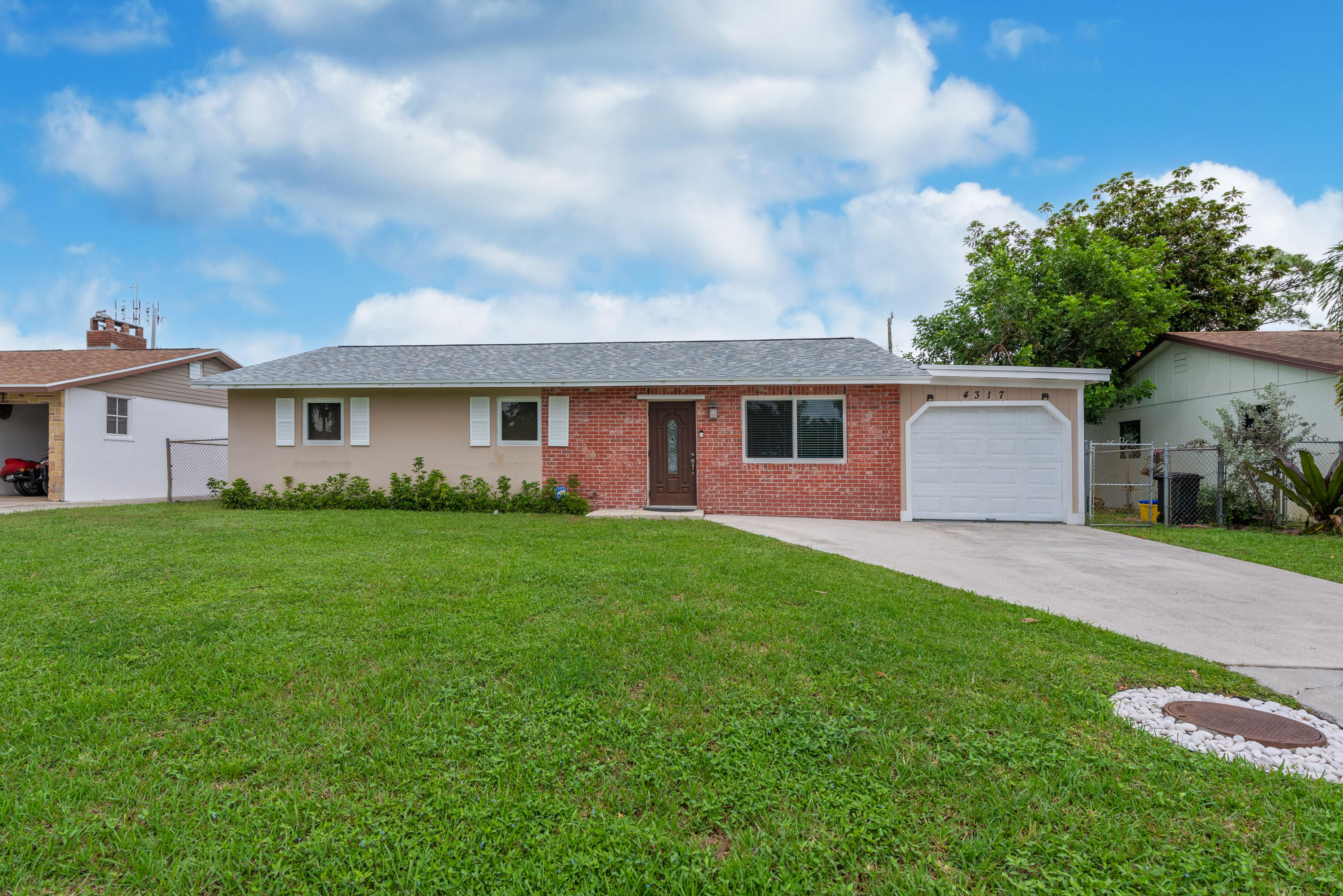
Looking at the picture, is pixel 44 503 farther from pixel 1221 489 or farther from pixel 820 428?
pixel 1221 489

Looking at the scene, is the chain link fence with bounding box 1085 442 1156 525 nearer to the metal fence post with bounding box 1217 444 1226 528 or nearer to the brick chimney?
the metal fence post with bounding box 1217 444 1226 528

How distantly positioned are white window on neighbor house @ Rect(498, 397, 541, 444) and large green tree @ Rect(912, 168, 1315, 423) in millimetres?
12360

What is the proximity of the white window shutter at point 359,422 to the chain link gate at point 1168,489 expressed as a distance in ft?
46.1

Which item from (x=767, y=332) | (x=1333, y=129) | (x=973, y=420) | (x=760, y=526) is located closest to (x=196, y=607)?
(x=760, y=526)

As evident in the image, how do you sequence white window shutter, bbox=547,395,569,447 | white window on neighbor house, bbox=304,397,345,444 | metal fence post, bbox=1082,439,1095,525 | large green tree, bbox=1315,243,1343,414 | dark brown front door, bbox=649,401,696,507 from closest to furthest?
1. large green tree, bbox=1315,243,1343,414
2. metal fence post, bbox=1082,439,1095,525
3. dark brown front door, bbox=649,401,696,507
4. white window shutter, bbox=547,395,569,447
5. white window on neighbor house, bbox=304,397,345,444

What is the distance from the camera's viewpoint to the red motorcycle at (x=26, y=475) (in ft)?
52.2

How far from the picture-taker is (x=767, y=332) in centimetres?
2111

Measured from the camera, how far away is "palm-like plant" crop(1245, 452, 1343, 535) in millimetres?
9945

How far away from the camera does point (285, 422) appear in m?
13.1

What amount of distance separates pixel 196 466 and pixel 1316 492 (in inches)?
970

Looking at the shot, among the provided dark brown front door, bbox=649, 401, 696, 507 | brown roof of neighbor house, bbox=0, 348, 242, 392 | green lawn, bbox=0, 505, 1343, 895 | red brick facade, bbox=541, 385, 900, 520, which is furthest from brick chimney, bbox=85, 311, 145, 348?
green lawn, bbox=0, 505, 1343, 895

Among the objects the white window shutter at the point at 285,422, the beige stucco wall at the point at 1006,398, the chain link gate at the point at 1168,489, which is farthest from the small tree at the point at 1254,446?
the white window shutter at the point at 285,422

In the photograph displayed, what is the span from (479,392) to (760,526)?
6427 millimetres

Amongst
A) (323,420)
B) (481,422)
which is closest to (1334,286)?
(481,422)
